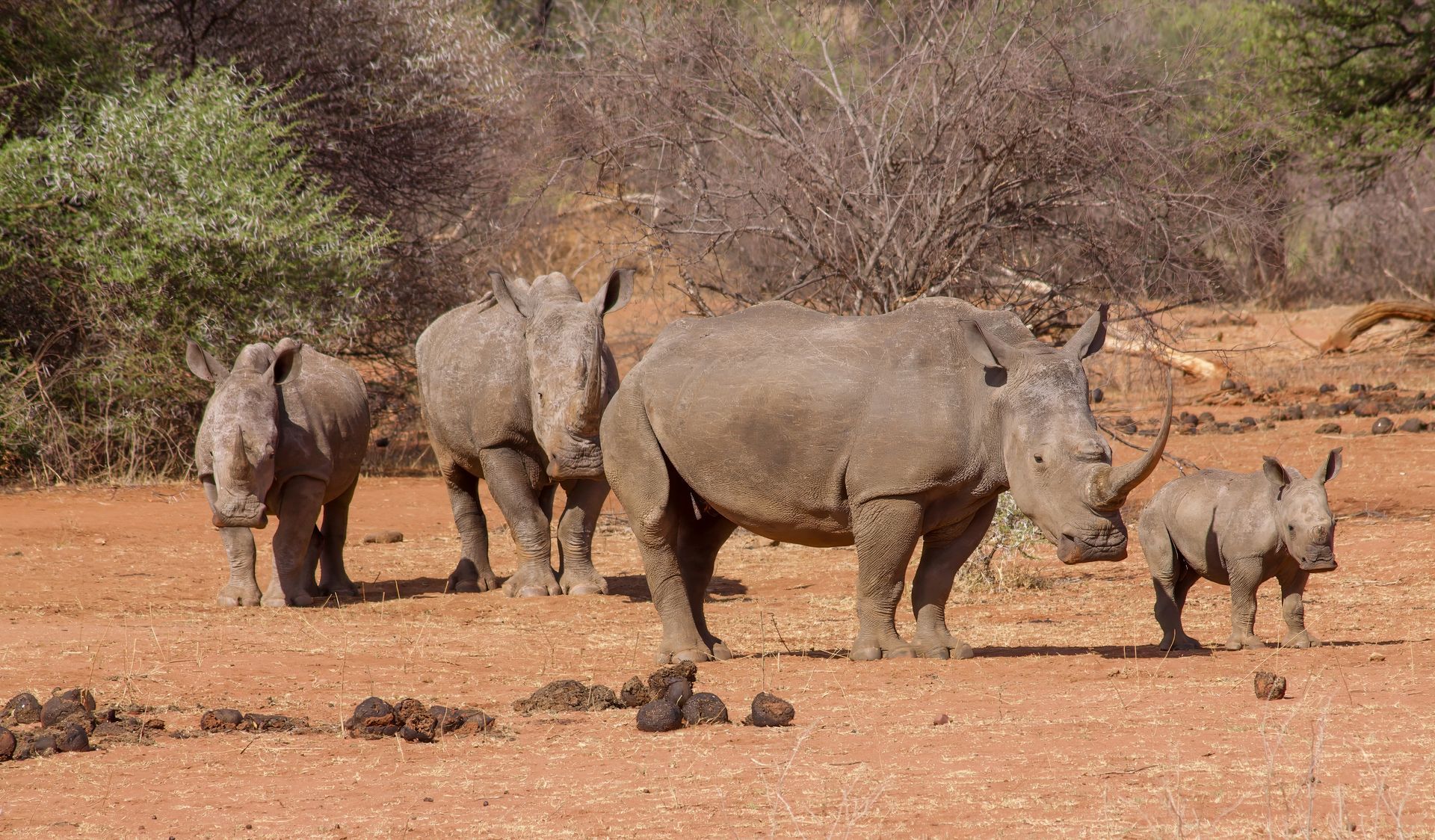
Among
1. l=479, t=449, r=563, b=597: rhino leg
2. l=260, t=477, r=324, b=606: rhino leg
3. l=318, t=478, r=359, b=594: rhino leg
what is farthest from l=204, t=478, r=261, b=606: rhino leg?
l=479, t=449, r=563, b=597: rhino leg

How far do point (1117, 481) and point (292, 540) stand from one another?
19.1ft

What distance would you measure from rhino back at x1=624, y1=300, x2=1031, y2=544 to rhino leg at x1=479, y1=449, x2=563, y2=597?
133 inches

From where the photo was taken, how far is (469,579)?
11758 mm

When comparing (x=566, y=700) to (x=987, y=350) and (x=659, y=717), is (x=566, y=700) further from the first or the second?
(x=987, y=350)

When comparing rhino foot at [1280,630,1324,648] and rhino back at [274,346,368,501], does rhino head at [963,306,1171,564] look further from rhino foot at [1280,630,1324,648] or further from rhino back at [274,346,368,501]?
rhino back at [274,346,368,501]

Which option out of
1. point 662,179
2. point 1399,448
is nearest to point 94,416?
point 662,179

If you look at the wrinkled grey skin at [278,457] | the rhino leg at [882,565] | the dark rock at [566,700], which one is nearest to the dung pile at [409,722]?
the dark rock at [566,700]

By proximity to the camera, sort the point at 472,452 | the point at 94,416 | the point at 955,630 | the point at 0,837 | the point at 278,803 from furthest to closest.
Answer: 1. the point at 94,416
2. the point at 472,452
3. the point at 955,630
4. the point at 278,803
5. the point at 0,837

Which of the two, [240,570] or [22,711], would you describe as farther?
[240,570]

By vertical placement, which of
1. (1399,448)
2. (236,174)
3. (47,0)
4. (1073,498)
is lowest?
(1399,448)

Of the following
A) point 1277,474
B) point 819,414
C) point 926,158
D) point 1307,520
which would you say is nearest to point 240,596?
point 819,414

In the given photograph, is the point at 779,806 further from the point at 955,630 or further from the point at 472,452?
the point at 472,452

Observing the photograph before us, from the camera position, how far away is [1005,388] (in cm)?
742

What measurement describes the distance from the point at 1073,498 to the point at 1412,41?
18421 mm
